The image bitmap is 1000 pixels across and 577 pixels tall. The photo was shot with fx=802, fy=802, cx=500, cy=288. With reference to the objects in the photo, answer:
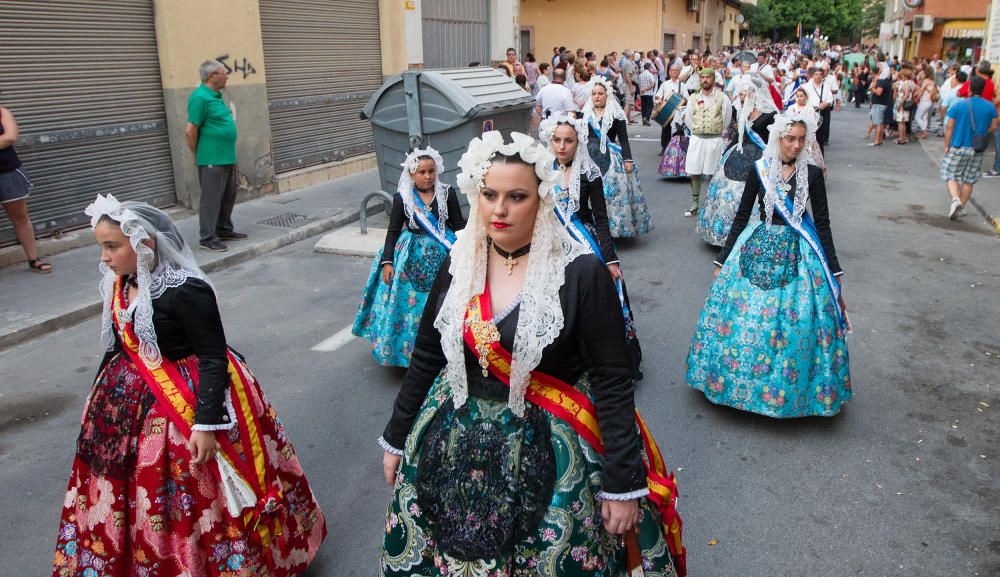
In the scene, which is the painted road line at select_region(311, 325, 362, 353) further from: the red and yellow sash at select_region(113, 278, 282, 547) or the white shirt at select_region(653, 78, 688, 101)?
the white shirt at select_region(653, 78, 688, 101)

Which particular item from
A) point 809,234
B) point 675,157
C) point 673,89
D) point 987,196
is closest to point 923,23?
point 673,89

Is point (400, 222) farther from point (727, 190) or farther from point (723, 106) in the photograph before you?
point (723, 106)

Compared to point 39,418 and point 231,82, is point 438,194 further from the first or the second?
point 231,82

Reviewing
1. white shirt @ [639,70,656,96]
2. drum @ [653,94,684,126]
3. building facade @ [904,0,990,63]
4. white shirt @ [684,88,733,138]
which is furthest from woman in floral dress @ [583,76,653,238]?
building facade @ [904,0,990,63]

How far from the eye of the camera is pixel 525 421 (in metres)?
2.43

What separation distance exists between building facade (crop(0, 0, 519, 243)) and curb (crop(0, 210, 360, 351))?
1.68 meters

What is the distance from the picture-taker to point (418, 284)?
5.54m

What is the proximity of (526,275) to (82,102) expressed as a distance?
331 inches

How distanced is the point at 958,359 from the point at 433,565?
5.26 metres

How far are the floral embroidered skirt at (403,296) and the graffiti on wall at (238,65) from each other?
643 cm

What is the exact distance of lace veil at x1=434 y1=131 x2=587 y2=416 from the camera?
2.38m

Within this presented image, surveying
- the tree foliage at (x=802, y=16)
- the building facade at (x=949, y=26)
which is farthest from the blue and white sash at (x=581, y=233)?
the tree foliage at (x=802, y=16)

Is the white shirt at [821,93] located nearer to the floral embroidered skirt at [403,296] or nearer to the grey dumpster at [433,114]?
the grey dumpster at [433,114]

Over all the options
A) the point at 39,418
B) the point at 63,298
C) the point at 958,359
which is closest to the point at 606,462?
the point at 39,418
